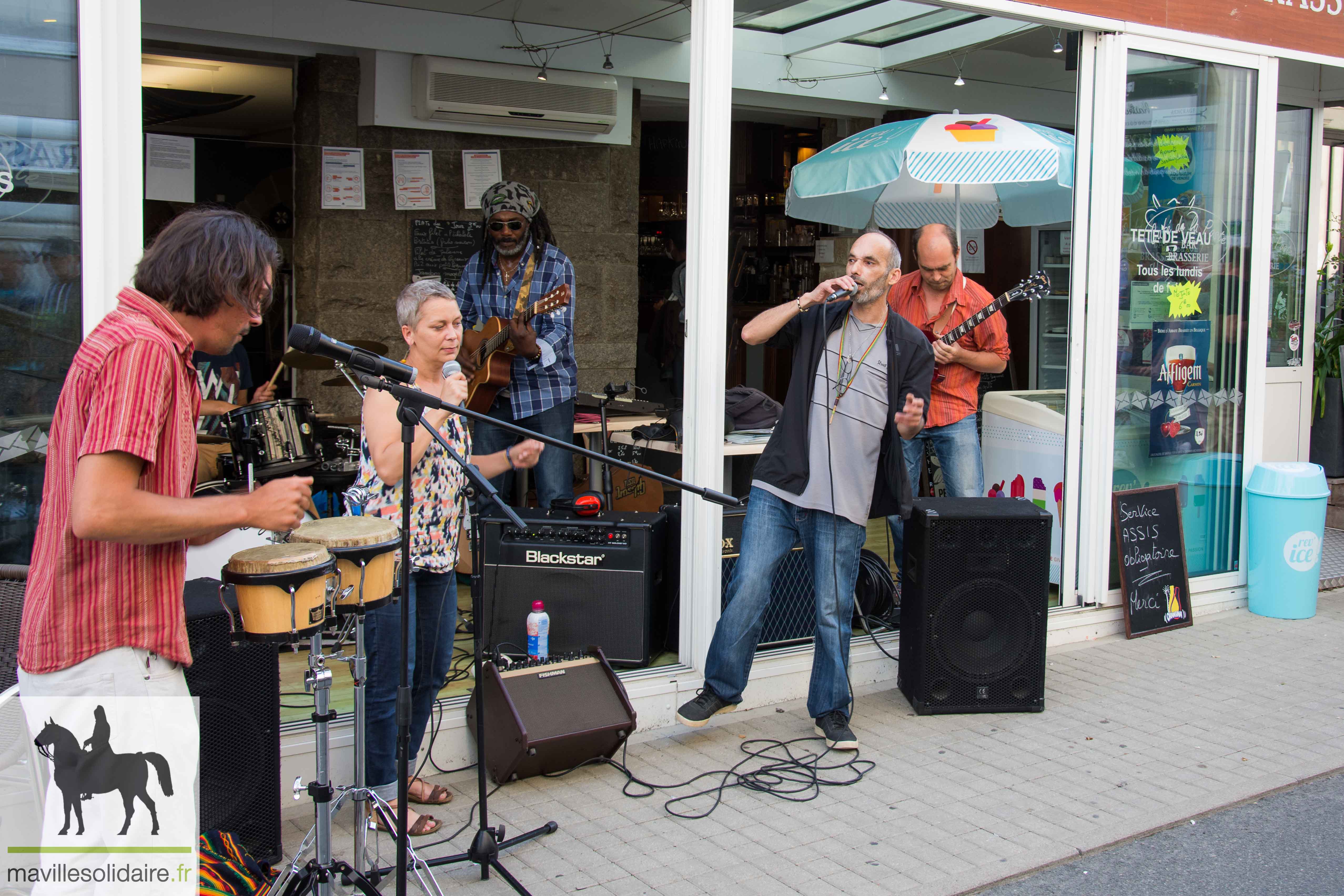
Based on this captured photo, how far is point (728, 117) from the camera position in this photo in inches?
173

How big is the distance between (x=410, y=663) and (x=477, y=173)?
4534 millimetres

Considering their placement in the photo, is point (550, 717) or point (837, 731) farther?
point (837, 731)

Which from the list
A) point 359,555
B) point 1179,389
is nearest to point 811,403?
point 359,555

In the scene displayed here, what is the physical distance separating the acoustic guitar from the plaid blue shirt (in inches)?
1.7

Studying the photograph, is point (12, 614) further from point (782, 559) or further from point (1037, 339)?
point (1037, 339)

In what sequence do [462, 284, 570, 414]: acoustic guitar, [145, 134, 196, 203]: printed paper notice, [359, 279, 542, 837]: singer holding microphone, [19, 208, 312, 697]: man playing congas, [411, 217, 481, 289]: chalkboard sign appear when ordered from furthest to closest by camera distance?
[411, 217, 481, 289]: chalkboard sign
[145, 134, 196, 203]: printed paper notice
[462, 284, 570, 414]: acoustic guitar
[359, 279, 542, 837]: singer holding microphone
[19, 208, 312, 697]: man playing congas

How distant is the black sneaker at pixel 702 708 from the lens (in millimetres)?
4234

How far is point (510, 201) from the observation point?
5457mm

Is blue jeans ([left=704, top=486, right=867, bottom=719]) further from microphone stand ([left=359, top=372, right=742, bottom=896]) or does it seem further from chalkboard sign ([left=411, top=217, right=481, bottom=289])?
chalkboard sign ([left=411, top=217, right=481, bottom=289])

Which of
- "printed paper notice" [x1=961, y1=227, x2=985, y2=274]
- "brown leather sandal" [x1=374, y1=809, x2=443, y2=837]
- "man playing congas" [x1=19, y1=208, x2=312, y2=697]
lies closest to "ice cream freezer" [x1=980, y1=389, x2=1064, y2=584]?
"printed paper notice" [x1=961, y1=227, x2=985, y2=274]

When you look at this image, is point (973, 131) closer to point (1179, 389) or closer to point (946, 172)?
point (946, 172)

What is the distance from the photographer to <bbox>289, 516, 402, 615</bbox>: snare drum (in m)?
2.63

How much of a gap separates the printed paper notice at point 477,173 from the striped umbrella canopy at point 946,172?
78.7 inches

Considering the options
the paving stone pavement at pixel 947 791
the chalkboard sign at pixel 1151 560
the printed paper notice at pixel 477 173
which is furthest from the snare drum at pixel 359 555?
the printed paper notice at pixel 477 173
